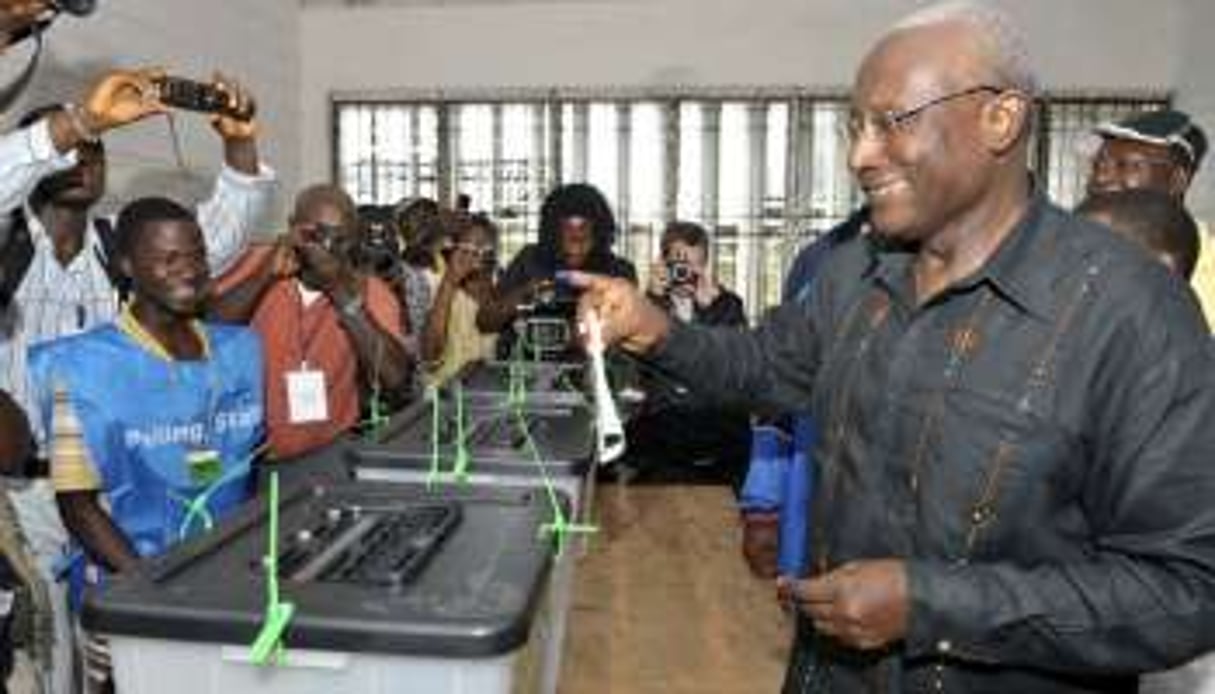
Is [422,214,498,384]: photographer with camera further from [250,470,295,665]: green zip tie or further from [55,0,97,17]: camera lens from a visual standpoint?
[250,470,295,665]: green zip tie

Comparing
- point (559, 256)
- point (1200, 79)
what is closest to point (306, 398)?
point (559, 256)

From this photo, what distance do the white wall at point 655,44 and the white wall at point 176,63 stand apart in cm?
39

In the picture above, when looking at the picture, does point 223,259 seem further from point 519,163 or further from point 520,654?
point 519,163

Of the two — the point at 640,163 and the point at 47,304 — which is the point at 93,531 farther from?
the point at 640,163

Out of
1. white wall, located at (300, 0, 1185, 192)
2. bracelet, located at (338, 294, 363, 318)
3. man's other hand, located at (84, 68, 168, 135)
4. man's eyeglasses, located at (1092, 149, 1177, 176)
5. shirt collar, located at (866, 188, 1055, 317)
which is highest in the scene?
white wall, located at (300, 0, 1185, 192)

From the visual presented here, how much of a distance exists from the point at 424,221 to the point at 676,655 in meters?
2.49

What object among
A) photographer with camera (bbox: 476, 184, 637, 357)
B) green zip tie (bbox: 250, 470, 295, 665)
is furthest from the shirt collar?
photographer with camera (bbox: 476, 184, 637, 357)

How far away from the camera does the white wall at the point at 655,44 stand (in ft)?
20.2

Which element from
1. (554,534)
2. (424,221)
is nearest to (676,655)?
(554,534)

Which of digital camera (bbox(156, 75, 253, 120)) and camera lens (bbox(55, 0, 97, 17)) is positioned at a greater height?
camera lens (bbox(55, 0, 97, 17))

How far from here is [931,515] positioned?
1.09 meters

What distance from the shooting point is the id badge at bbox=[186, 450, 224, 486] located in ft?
5.94

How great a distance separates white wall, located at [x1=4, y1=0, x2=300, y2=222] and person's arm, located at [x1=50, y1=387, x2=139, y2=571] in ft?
5.70

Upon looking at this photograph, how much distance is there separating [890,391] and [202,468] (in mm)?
1154
